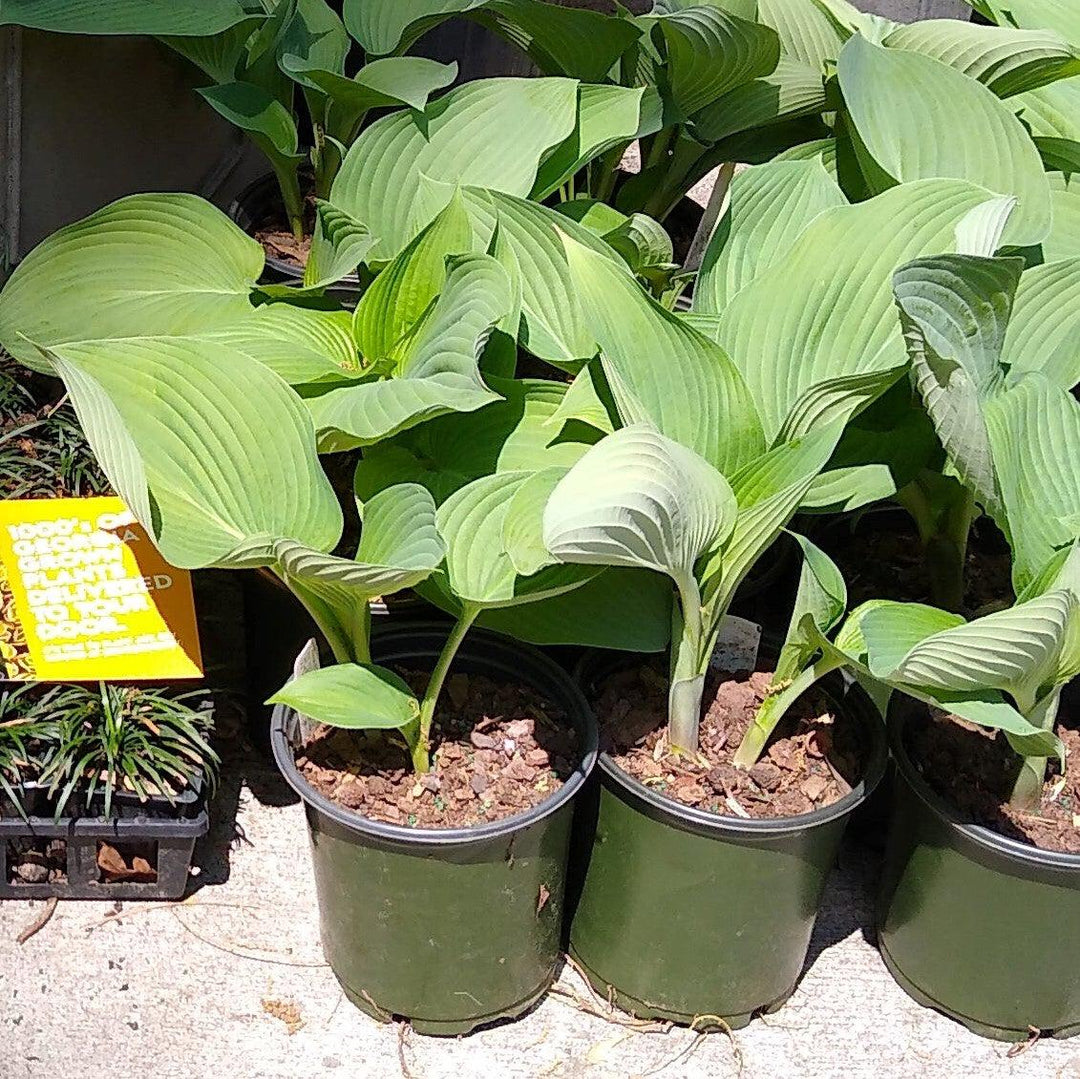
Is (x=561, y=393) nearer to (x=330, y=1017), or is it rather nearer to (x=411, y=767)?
(x=411, y=767)

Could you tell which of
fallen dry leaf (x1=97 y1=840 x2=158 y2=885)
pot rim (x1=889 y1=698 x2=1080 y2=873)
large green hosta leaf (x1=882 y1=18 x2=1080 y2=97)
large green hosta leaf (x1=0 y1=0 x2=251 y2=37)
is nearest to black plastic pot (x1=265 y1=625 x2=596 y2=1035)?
fallen dry leaf (x1=97 y1=840 x2=158 y2=885)

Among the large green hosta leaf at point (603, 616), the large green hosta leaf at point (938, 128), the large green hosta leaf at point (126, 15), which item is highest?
the large green hosta leaf at point (938, 128)

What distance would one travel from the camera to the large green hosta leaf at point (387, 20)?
5.67 feet

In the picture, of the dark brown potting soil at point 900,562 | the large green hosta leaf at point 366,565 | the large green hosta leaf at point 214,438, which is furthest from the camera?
the dark brown potting soil at point 900,562

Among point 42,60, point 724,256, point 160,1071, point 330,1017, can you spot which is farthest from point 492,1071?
point 42,60

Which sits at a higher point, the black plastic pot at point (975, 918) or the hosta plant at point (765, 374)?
the hosta plant at point (765, 374)

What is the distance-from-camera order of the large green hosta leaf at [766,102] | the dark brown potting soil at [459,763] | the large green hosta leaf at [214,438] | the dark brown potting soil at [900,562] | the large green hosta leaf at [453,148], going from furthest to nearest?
the large green hosta leaf at [766,102] < the dark brown potting soil at [900,562] < the large green hosta leaf at [453,148] < the dark brown potting soil at [459,763] < the large green hosta leaf at [214,438]

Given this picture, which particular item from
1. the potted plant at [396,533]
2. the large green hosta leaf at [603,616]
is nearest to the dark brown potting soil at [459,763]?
the potted plant at [396,533]

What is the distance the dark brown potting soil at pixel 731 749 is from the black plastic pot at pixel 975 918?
3.1 inches

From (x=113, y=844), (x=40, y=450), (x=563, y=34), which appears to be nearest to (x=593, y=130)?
(x=563, y=34)

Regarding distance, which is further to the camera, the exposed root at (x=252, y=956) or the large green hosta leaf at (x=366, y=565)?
the exposed root at (x=252, y=956)

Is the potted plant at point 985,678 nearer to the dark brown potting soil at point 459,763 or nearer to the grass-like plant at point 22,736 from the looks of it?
the dark brown potting soil at point 459,763

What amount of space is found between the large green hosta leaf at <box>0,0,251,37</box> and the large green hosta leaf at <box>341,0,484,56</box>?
0.47ft

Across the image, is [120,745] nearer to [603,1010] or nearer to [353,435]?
[353,435]
